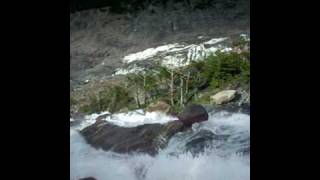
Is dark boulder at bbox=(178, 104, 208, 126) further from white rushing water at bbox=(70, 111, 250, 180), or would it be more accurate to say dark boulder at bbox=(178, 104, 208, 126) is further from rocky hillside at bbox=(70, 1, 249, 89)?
rocky hillside at bbox=(70, 1, 249, 89)

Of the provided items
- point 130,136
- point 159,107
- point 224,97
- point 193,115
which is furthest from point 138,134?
point 224,97

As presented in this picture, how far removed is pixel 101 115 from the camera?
2768mm

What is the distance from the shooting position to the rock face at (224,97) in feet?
8.66

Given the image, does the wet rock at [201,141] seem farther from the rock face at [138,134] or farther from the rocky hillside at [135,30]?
the rocky hillside at [135,30]

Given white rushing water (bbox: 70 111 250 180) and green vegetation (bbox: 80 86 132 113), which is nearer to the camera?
white rushing water (bbox: 70 111 250 180)

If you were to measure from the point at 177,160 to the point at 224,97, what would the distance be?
348 millimetres

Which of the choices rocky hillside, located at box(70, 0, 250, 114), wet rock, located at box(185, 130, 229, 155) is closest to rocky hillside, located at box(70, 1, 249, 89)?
rocky hillside, located at box(70, 0, 250, 114)

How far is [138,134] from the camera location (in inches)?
106

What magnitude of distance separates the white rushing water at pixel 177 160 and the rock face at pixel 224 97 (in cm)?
5

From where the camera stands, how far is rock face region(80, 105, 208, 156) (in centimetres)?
266

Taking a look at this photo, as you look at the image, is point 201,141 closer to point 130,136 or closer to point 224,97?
point 224,97

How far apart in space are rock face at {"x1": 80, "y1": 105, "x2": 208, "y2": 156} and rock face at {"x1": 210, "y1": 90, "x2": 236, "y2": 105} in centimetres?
7

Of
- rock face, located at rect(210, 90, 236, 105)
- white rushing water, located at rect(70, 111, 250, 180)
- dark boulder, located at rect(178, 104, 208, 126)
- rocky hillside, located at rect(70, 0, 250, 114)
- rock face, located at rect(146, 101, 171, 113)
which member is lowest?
white rushing water, located at rect(70, 111, 250, 180)
